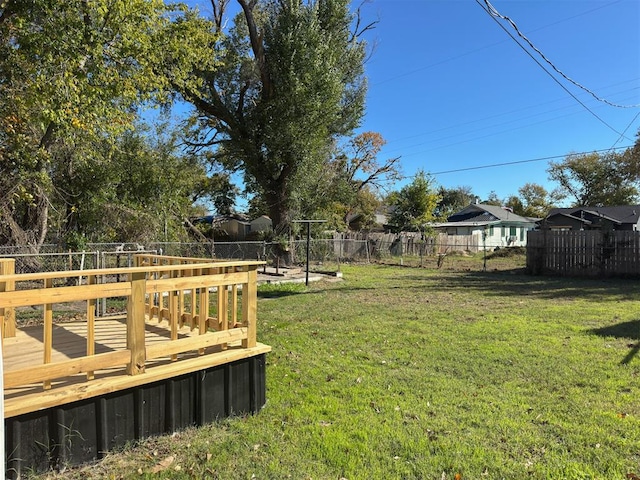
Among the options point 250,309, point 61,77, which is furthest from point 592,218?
point 61,77

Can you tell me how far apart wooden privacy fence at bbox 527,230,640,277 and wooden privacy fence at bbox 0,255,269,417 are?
14679 mm

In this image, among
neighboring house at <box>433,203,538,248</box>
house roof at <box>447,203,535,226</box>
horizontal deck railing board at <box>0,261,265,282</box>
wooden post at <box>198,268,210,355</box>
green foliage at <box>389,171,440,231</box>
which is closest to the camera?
horizontal deck railing board at <box>0,261,265,282</box>

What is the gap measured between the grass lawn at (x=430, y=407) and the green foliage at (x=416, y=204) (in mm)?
19622

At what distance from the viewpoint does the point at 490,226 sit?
128 feet

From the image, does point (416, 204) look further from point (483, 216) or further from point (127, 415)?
point (127, 415)

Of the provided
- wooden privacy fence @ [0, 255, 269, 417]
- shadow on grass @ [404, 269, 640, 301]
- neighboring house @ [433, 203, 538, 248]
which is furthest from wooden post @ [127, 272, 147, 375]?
neighboring house @ [433, 203, 538, 248]

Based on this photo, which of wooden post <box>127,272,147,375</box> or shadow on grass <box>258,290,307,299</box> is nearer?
wooden post <box>127,272,147,375</box>

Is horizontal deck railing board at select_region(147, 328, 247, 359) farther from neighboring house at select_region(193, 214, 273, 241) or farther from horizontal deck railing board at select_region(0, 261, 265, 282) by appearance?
neighboring house at select_region(193, 214, 273, 241)

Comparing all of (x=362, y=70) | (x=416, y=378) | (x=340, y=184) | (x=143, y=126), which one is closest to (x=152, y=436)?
(x=416, y=378)

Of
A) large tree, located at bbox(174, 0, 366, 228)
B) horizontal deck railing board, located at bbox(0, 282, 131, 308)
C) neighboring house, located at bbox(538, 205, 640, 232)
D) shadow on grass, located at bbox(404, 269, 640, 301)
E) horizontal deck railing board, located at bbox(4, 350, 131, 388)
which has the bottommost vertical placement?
shadow on grass, located at bbox(404, 269, 640, 301)

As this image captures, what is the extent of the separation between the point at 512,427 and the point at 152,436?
284 centimetres

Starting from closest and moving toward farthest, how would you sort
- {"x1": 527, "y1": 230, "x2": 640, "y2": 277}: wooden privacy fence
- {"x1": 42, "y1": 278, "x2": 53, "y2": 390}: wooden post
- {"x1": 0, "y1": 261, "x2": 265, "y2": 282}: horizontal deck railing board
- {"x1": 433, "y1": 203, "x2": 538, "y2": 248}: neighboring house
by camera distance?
{"x1": 0, "y1": 261, "x2": 265, "y2": 282}: horizontal deck railing board
{"x1": 42, "y1": 278, "x2": 53, "y2": 390}: wooden post
{"x1": 527, "y1": 230, "x2": 640, "y2": 277}: wooden privacy fence
{"x1": 433, "y1": 203, "x2": 538, "y2": 248}: neighboring house

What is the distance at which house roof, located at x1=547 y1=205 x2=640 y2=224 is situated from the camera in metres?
20.6

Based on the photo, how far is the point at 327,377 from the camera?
4609mm
